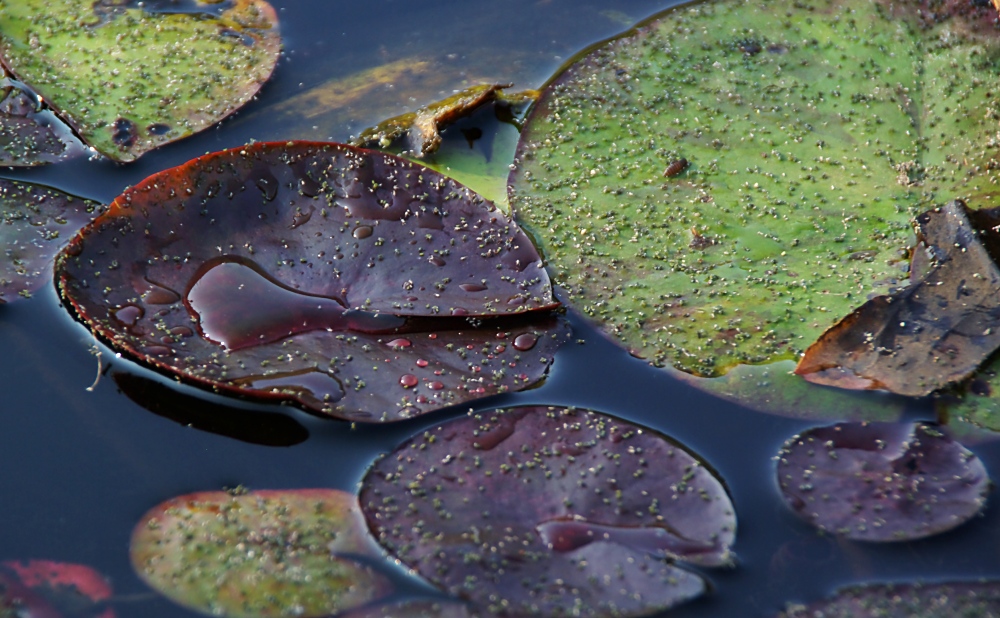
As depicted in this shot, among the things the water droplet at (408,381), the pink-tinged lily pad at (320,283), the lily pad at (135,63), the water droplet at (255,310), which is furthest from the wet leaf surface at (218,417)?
the lily pad at (135,63)

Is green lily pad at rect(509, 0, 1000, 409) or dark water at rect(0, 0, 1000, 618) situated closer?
dark water at rect(0, 0, 1000, 618)

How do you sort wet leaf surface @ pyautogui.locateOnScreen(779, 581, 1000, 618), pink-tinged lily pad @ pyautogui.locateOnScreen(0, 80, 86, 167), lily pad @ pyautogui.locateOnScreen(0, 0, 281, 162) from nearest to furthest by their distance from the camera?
wet leaf surface @ pyautogui.locateOnScreen(779, 581, 1000, 618) < pink-tinged lily pad @ pyautogui.locateOnScreen(0, 80, 86, 167) < lily pad @ pyautogui.locateOnScreen(0, 0, 281, 162)

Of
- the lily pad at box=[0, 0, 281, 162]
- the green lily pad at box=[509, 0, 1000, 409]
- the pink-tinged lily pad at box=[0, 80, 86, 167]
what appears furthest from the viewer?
the lily pad at box=[0, 0, 281, 162]

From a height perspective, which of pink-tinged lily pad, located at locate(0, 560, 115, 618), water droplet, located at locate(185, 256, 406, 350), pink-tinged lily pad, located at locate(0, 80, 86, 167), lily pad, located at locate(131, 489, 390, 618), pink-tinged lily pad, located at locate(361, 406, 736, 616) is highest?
pink-tinged lily pad, located at locate(0, 80, 86, 167)

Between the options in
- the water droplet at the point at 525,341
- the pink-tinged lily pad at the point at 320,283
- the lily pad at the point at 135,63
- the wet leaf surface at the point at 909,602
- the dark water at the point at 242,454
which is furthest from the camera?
the lily pad at the point at 135,63

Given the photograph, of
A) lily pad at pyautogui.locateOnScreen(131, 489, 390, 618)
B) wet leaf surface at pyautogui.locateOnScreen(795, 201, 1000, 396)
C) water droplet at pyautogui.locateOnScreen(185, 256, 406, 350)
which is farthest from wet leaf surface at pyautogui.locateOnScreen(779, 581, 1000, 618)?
water droplet at pyautogui.locateOnScreen(185, 256, 406, 350)

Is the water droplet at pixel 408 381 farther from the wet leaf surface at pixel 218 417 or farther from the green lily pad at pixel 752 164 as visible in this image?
the green lily pad at pixel 752 164

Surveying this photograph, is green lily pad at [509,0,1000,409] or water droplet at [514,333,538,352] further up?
green lily pad at [509,0,1000,409]

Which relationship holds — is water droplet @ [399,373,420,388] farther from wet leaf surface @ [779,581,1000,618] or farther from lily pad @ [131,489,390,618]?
wet leaf surface @ [779,581,1000,618]
